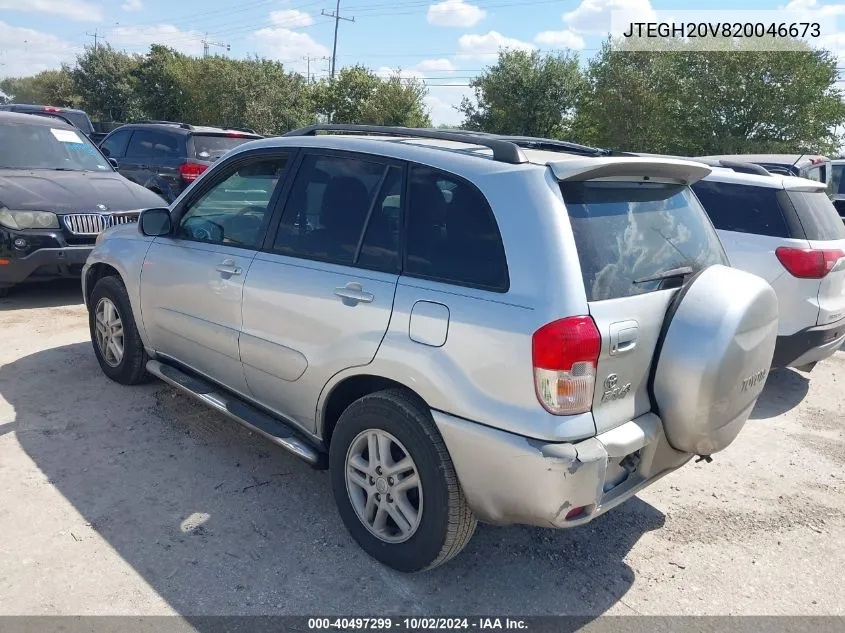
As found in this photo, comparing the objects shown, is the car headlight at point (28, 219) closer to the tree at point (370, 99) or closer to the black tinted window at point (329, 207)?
the black tinted window at point (329, 207)

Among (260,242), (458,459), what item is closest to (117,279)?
(260,242)

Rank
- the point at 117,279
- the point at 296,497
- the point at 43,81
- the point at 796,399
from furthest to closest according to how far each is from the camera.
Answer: the point at 43,81 → the point at 796,399 → the point at 117,279 → the point at 296,497

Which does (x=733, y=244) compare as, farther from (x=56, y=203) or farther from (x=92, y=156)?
(x=92, y=156)

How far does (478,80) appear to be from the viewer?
31.3m

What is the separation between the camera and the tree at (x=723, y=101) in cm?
2081

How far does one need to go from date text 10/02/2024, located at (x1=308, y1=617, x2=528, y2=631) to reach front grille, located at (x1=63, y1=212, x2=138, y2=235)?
5280 millimetres

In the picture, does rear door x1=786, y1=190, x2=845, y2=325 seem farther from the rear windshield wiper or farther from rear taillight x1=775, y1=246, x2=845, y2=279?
the rear windshield wiper

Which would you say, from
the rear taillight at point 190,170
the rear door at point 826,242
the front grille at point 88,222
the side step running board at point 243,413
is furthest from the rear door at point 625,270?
the rear taillight at point 190,170

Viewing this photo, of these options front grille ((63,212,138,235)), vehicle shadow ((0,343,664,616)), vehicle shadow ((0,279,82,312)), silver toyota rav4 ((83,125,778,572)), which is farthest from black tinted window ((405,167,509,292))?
vehicle shadow ((0,279,82,312))

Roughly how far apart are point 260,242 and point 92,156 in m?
5.99

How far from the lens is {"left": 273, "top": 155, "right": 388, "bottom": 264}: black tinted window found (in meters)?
3.17

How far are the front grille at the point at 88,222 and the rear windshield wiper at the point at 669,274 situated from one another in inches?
219

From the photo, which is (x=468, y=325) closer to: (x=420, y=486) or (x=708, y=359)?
(x=420, y=486)

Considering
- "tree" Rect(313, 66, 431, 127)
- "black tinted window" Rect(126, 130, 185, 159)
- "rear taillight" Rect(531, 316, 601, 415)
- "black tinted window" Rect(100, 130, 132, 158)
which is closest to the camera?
"rear taillight" Rect(531, 316, 601, 415)
